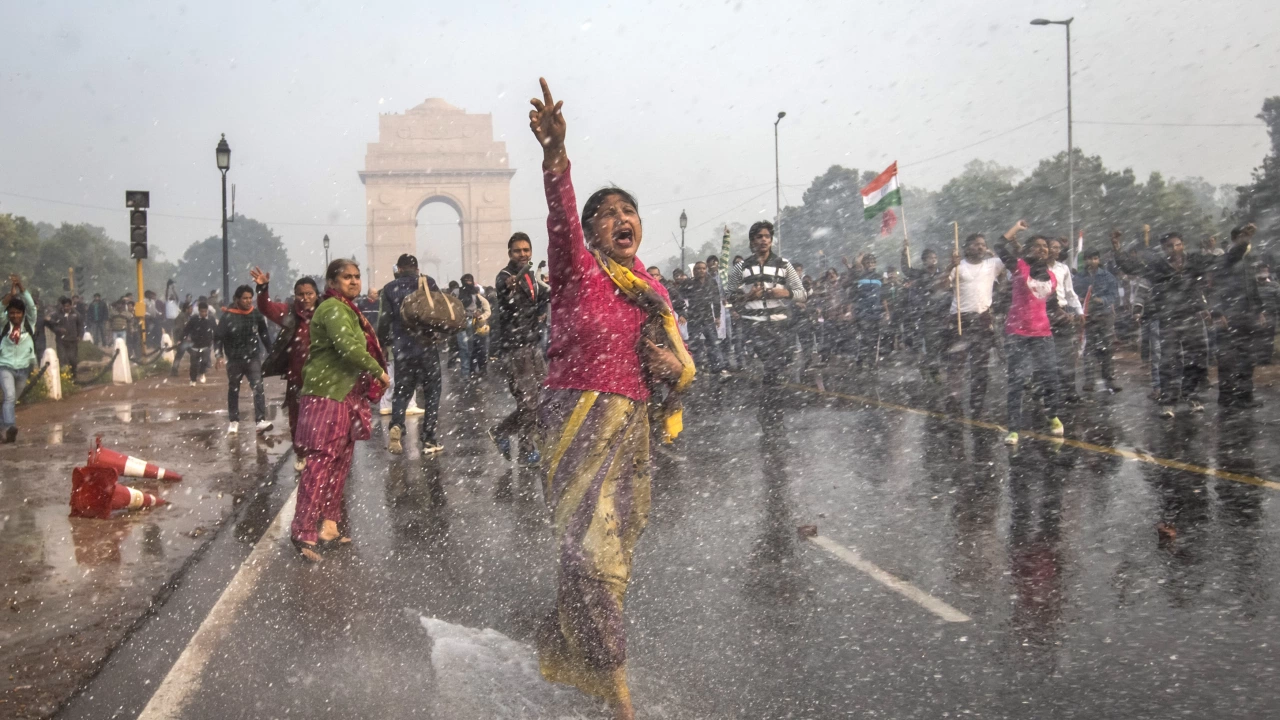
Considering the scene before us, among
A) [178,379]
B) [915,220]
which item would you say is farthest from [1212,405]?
[915,220]

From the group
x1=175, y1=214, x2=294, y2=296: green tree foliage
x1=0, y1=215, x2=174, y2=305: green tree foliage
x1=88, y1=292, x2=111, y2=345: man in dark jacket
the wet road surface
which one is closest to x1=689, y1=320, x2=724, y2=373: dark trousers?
the wet road surface

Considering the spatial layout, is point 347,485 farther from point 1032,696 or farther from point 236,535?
point 1032,696

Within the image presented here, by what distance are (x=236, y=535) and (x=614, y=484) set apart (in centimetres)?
385

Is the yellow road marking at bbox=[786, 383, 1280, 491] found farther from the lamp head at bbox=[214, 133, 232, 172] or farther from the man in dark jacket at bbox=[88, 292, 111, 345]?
the man in dark jacket at bbox=[88, 292, 111, 345]

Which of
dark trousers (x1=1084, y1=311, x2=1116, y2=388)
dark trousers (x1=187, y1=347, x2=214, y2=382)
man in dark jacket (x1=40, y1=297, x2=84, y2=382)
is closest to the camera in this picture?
dark trousers (x1=1084, y1=311, x2=1116, y2=388)

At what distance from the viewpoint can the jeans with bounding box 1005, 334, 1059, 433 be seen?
8672mm

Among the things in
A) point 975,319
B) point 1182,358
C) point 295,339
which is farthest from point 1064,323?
point 295,339

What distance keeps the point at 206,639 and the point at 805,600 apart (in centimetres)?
238

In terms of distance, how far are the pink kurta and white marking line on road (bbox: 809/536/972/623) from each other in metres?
1.68

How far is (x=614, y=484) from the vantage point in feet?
11.1

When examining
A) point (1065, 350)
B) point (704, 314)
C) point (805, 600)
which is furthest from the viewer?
point (704, 314)

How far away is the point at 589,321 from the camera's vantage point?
3.31 meters

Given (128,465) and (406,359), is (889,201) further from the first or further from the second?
(128,465)

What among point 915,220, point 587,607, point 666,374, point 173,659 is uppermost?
point 915,220
